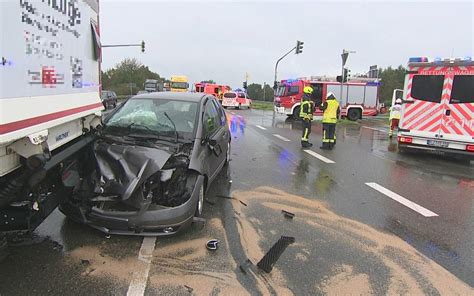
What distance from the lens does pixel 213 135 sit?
591 cm

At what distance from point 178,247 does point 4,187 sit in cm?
181

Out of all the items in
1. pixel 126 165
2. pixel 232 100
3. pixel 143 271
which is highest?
pixel 126 165

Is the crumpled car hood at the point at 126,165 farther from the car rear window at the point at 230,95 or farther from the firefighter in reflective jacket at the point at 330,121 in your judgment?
the car rear window at the point at 230,95

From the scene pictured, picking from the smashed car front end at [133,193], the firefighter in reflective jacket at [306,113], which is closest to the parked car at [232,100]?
the firefighter in reflective jacket at [306,113]

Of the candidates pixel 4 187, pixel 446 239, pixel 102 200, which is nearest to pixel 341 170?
pixel 446 239

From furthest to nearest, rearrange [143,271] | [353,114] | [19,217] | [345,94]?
[353,114] → [345,94] → [143,271] → [19,217]

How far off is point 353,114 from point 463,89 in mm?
16276

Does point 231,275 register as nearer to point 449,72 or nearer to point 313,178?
point 313,178

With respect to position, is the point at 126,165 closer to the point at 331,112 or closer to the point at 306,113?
the point at 306,113

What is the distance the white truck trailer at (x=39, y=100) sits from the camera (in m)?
2.73

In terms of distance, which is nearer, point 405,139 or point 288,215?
point 288,215

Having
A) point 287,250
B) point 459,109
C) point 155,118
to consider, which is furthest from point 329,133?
point 287,250

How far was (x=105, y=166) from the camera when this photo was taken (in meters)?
4.22

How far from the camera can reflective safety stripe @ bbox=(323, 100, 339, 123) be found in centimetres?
1146
